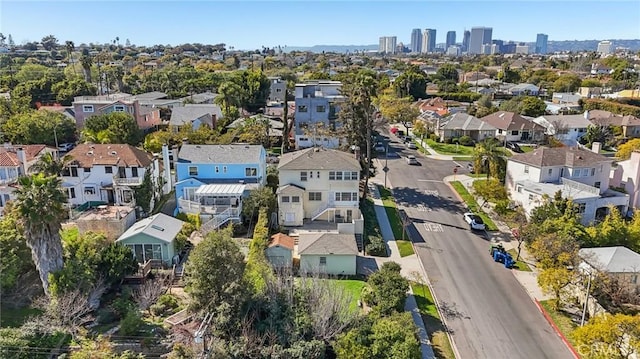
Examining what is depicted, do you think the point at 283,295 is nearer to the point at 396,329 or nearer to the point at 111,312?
the point at 396,329

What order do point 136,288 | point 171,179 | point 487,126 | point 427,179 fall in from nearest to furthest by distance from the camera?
point 136,288 < point 171,179 < point 427,179 < point 487,126

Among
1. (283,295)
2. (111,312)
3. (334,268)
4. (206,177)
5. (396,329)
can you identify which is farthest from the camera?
(206,177)

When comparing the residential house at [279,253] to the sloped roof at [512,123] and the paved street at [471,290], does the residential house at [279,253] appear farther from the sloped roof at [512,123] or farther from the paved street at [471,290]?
the sloped roof at [512,123]

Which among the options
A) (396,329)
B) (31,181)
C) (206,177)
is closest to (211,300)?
(396,329)

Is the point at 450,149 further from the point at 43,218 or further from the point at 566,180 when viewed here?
the point at 43,218

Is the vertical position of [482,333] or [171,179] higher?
[171,179]

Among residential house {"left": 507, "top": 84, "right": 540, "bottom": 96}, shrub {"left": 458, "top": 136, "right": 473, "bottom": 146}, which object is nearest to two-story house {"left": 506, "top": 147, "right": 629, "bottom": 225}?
shrub {"left": 458, "top": 136, "right": 473, "bottom": 146}

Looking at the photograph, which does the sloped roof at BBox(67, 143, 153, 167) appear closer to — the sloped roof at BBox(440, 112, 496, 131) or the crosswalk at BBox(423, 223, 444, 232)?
the crosswalk at BBox(423, 223, 444, 232)
